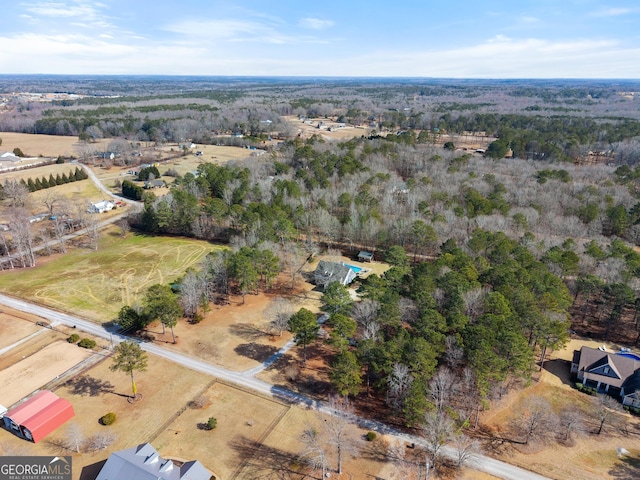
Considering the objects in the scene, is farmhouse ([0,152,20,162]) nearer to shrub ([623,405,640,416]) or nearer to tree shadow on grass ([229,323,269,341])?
tree shadow on grass ([229,323,269,341])

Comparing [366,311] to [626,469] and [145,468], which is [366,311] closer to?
[626,469]

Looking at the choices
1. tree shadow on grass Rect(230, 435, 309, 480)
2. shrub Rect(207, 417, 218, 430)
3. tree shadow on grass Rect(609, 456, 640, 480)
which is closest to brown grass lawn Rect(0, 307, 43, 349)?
shrub Rect(207, 417, 218, 430)

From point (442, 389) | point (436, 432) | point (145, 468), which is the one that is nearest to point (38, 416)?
point (145, 468)

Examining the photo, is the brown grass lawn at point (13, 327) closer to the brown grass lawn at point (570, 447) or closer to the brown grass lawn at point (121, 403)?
the brown grass lawn at point (121, 403)

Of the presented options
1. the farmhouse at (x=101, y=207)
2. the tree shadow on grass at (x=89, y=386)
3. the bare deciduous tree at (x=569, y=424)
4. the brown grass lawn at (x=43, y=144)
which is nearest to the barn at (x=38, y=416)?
the tree shadow on grass at (x=89, y=386)

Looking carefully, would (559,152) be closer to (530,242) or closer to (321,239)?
(530,242)
